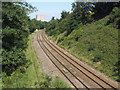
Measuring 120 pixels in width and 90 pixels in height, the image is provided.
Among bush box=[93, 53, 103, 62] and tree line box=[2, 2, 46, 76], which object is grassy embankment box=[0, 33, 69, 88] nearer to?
tree line box=[2, 2, 46, 76]

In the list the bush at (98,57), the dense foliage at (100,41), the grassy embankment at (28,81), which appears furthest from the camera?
the bush at (98,57)

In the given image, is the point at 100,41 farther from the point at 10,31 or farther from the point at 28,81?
the point at 10,31

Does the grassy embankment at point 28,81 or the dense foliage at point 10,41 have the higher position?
the dense foliage at point 10,41

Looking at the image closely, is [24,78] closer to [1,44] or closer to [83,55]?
[1,44]

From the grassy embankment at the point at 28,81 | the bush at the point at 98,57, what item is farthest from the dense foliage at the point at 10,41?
the bush at the point at 98,57

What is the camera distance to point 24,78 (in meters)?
11.5

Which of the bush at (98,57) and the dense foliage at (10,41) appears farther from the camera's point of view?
the bush at (98,57)

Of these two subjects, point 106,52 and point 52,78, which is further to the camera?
point 106,52

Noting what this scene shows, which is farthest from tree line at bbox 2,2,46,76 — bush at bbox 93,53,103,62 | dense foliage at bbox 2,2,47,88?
bush at bbox 93,53,103,62

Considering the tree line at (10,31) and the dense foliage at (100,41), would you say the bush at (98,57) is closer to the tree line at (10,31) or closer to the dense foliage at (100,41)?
the dense foliage at (100,41)

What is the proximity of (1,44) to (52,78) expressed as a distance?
5783 millimetres

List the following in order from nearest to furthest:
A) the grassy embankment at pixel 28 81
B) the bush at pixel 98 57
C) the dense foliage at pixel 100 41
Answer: the grassy embankment at pixel 28 81 → the dense foliage at pixel 100 41 → the bush at pixel 98 57

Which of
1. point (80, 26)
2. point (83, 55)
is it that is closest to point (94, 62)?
point (83, 55)

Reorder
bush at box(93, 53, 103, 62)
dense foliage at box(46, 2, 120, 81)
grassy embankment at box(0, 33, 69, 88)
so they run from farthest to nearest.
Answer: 1. bush at box(93, 53, 103, 62)
2. dense foliage at box(46, 2, 120, 81)
3. grassy embankment at box(0, 33, 69, 88)
